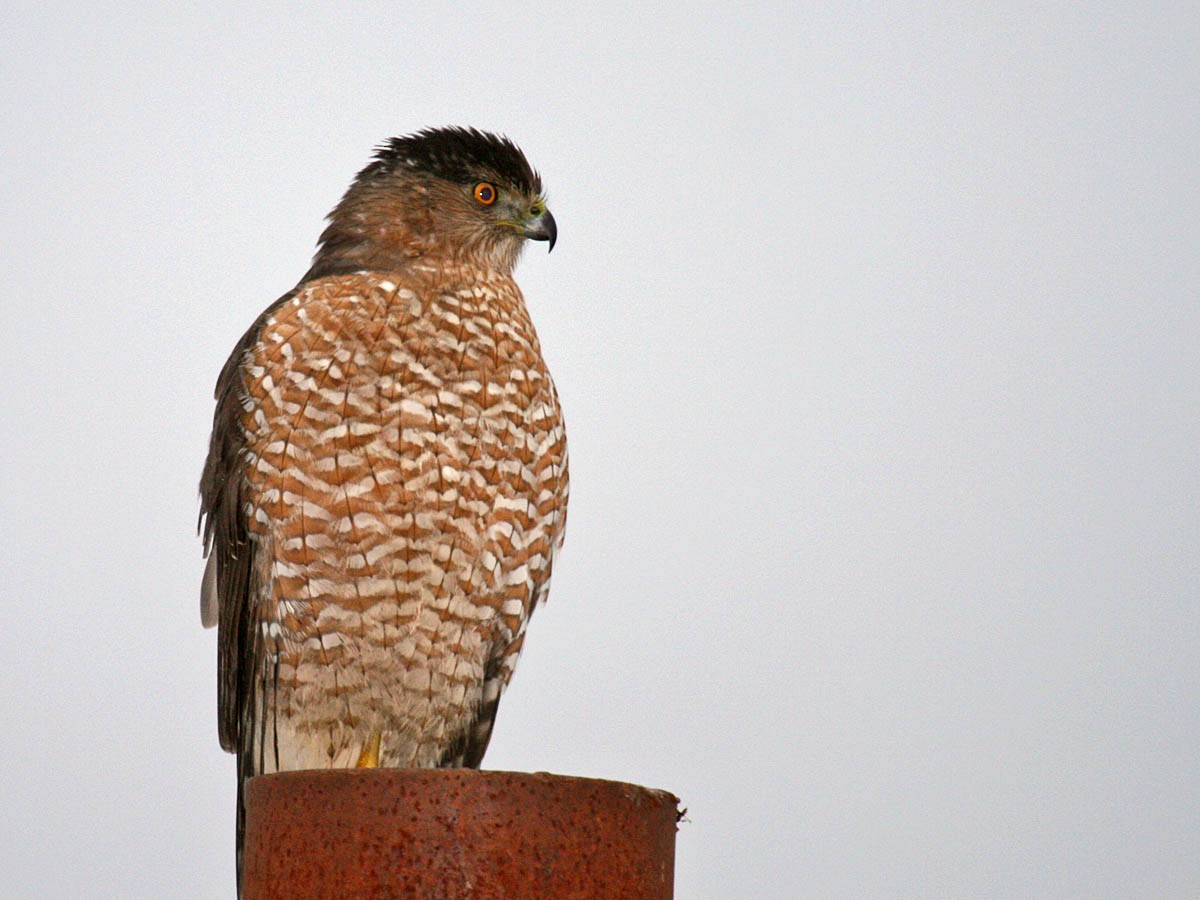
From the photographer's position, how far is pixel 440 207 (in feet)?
16.4

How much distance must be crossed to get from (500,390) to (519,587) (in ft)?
2.04

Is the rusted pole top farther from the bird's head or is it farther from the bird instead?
the bird's head

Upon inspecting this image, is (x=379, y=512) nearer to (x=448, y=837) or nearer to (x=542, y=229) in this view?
(x=448, y=837)

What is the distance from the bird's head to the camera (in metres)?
4.87

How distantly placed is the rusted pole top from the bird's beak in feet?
8.07

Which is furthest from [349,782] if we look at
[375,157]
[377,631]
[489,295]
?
[375,157]

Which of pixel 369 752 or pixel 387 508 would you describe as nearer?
pixel 387 508

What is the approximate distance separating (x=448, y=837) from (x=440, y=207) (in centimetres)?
252

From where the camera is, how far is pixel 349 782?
10.6ft

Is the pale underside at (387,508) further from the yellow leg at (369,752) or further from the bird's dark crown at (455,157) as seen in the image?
the bird's dark crown at (455,157)

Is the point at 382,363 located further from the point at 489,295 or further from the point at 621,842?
the point at 621,842

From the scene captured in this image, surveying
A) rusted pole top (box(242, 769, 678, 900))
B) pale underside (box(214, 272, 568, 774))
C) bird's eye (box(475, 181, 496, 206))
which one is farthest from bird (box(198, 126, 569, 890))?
rusted pole top (box(242, 769, 678, 900))

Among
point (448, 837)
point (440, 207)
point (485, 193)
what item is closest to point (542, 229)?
point (485, 193)

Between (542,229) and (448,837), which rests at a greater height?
(542,229)
